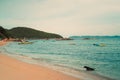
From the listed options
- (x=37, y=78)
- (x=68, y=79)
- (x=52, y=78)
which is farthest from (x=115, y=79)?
(x=37, y=78)

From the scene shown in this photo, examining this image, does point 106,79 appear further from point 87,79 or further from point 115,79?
point 87,79

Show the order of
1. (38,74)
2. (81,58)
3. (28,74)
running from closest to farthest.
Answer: (28,74) < (38,74) < (81,58)

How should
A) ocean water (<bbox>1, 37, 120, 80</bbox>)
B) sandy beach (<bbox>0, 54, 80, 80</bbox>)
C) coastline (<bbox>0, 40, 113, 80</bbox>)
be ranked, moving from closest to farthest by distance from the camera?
sandy beach (<bbox>0, 54, 80, 80</bbox>) < coastline (<bbox>0, 40, 113, 80</bbox>) < ocean water (<bbox>1, 37, 120, 80</bbox>)

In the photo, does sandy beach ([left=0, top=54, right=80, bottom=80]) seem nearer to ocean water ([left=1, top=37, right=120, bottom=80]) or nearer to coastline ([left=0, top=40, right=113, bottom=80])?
coastline ([left=0, top=40, right=113, bottom=80])

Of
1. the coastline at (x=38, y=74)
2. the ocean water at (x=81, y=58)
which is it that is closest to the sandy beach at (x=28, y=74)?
the coastline at (x=38, y=74)

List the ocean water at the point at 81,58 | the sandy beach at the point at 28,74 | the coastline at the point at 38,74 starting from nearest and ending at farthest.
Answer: the sandy beach at the point at 28,74
the coastline at the point at 38,74
the ocean water at the point at 81,58

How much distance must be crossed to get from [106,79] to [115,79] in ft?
2.36

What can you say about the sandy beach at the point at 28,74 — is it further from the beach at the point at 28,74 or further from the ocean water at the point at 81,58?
the ocean water at the point at 81,58

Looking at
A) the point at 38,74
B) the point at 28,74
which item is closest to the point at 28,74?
the point at 28,74

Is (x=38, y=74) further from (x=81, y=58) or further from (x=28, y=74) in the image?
(x=81, y=58)

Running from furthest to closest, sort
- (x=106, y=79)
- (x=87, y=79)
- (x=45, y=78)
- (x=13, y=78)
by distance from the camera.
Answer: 1. (x=106, y=79)
2. (x=87, y=79)
3. (x=45, y=78)
4. (x=13, y=78)

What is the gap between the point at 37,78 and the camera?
10.7 metres

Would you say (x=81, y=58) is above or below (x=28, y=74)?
below

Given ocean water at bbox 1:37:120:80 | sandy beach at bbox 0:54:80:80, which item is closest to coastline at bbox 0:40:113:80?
sandy beach at bbox 0:54:80:80
